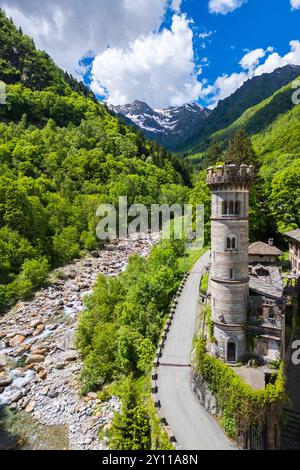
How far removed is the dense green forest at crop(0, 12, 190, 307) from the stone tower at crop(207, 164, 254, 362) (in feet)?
102

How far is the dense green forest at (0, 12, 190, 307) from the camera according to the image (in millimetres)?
53075

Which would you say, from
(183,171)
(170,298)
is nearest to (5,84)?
(183,171)

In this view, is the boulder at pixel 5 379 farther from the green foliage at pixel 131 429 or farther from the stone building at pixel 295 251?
the stone building at pixel 295 251

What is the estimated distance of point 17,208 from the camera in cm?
5378

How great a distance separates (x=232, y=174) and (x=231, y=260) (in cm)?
594

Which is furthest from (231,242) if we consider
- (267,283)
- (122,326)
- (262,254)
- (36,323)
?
(36,323)

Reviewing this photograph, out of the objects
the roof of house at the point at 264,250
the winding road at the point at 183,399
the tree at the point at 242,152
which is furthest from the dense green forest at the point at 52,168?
the tree at the point at 242,152

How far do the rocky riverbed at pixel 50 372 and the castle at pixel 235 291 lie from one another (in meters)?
10.3

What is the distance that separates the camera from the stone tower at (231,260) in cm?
2158

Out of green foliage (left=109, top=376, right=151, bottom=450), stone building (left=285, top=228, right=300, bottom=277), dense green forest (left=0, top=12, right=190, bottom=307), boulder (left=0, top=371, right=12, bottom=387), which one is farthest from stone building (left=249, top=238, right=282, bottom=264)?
dense green forest (left=0, top=12, right=190, bottom=307)

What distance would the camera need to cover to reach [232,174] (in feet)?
70.2

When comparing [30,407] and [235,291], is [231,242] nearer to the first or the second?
[235,291]

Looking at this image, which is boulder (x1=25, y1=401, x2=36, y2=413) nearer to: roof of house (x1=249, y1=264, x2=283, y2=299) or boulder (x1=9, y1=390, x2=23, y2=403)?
boulder (x1=9, y1=390, x2=23, y2=403)

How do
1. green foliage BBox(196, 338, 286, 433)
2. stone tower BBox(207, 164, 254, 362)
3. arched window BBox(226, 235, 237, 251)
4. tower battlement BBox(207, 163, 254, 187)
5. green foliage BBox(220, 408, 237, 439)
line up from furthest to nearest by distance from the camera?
arched window BBox(226, 235, 237, 251) < stone tower BBox(207, 164, 254, 362) < tower battlement BBox(207, 163, 254, 187) < green foliage BBox(220, 408, 237, 439) < green foliage BBox(196, 338, 286, 433)
